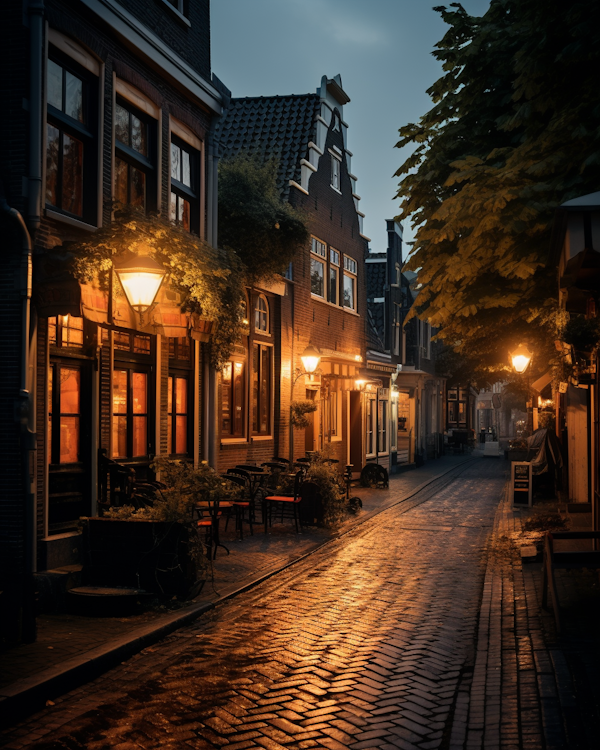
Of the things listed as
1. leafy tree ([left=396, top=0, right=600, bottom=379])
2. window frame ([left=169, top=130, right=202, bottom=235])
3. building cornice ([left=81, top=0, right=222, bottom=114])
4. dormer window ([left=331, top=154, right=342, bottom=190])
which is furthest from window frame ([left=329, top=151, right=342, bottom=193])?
window frame ([left=169, top=130, right=202, bottom=235])

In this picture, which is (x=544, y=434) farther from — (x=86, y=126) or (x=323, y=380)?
(x=86, y=126)

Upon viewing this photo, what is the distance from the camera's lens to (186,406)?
501 inches

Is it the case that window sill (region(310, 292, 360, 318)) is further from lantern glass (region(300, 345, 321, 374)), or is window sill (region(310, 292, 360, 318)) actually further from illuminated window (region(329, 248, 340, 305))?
lantern glass (region(300, 345, 321, 374))

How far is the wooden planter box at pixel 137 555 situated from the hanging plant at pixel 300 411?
35.5ft

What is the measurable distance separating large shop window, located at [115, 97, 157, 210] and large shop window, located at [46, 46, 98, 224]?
0.57 metres

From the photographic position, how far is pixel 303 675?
588cm

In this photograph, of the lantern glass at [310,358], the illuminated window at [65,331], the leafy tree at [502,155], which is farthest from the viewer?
the lantern glass at [310,358]

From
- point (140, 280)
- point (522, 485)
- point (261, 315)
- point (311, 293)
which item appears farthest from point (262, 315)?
point (140, 280)

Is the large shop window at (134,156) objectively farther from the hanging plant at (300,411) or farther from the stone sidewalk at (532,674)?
the hanging plant at (300,411)

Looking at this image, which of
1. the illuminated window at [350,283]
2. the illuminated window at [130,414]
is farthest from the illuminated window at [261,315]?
the illuminated window at [130,414]

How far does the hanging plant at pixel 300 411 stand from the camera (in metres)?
18.8

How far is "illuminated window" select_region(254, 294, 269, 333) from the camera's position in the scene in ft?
57.3

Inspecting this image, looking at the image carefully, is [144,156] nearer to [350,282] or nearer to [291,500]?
[291,500]

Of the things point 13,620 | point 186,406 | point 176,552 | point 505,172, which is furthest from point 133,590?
point 505,172
